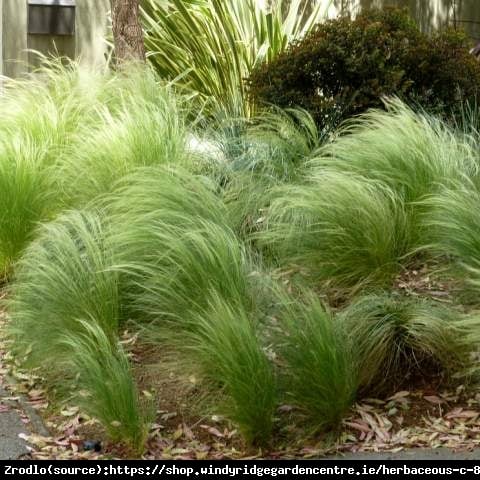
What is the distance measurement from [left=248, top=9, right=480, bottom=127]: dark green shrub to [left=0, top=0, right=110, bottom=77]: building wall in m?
5.84

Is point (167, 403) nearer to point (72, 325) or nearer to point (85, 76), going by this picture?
point (72, 325)

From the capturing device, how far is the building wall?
1407cm

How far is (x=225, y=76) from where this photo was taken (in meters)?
11.7

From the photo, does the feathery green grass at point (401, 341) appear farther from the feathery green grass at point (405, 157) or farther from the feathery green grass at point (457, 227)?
the feathery green grass at point (405, 157)

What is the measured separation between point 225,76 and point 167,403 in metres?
6.85

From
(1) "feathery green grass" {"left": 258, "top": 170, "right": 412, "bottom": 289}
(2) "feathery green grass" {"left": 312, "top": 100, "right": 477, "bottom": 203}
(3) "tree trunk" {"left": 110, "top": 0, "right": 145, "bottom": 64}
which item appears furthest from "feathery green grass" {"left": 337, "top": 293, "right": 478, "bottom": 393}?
(3) "tree trunk" {"left": 110, "top": 0, "right": 145, "bottom": 64}

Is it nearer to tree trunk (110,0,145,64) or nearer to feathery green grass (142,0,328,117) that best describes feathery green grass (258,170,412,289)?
tree trunk (110,0,145,64)

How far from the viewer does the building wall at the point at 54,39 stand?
46.2 ft

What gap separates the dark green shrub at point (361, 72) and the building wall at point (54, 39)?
584 centimetres

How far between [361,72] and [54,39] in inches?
272

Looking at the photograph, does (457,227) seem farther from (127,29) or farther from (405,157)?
(127,29)

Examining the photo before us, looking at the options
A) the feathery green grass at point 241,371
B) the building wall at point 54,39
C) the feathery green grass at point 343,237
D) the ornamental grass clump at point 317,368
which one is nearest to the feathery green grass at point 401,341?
the ornamental grass clump at point 317,368

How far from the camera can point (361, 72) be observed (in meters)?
8.78
